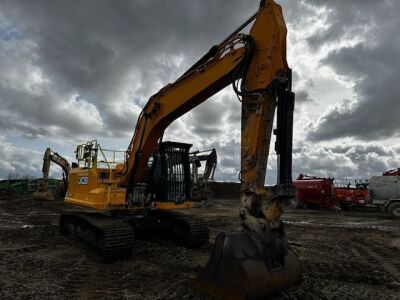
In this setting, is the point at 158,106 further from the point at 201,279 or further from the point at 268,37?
the point at 201,279

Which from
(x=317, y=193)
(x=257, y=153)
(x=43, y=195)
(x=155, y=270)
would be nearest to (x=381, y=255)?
(x=257, y=153)

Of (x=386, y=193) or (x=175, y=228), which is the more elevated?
(x=386, y=193)

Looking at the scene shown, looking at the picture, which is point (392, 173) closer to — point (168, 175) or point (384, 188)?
point (384, 188)

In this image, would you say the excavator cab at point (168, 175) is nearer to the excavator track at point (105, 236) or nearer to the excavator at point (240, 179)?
the excavator at point (240, 179)

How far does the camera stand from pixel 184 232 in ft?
31.3

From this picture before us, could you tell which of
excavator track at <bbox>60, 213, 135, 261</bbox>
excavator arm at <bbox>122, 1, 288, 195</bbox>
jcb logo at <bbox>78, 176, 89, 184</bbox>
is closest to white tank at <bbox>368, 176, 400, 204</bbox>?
excavator arm at <bbox>122, 1, 288, 195</bbox>

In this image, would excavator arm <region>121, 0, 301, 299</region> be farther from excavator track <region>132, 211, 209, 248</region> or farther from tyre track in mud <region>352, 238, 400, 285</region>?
excavator track <region>132, 211, 209, 248</region>

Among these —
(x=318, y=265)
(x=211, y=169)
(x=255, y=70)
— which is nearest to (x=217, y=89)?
(x=255, y=70)

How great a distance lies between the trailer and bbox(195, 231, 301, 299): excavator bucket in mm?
18052

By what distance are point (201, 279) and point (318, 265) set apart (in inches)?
134

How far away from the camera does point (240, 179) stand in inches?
244

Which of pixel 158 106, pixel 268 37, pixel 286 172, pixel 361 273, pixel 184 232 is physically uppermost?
pixel 268 37

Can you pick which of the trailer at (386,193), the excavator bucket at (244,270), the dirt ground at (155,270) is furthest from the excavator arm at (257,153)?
the trailer at (386,193)

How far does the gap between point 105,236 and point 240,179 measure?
10.8 ft
